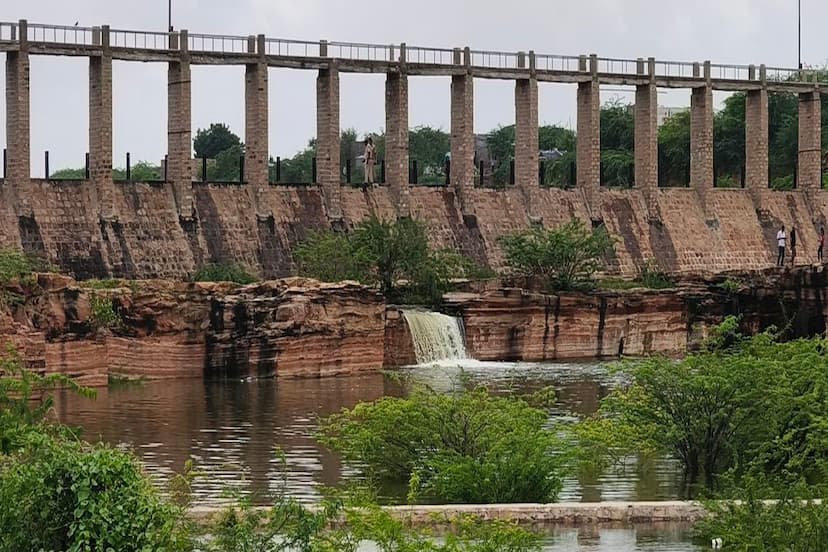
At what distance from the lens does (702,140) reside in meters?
72.5

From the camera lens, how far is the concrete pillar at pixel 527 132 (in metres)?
67.3

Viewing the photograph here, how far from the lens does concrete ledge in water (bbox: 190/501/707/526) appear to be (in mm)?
20391

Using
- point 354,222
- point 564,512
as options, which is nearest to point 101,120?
point 354,222

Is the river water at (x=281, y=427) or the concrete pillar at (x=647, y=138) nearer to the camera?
the river water at (x=281, y=427)

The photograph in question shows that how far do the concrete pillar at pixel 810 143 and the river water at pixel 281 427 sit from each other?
93.6ft

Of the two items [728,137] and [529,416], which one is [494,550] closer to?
[529,416]

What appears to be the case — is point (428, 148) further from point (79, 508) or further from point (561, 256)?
point (79, 508)

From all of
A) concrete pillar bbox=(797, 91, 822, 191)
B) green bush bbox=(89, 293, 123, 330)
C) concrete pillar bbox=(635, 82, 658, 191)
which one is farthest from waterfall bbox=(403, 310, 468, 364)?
concrete pillar bbox=(797, 91, 822, 191)

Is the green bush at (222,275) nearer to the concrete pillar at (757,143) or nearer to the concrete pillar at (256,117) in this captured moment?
the concrete pillar at (256,117)

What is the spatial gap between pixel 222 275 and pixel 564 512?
34.2 meters

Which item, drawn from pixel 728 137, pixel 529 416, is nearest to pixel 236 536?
pixel 529 416

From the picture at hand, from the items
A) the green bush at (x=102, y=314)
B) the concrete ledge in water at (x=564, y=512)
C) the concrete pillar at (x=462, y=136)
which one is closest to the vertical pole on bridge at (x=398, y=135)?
the concrete pillar at (x=462, y=136)

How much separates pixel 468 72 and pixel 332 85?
551 centimetres

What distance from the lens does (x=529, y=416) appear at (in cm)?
2403
